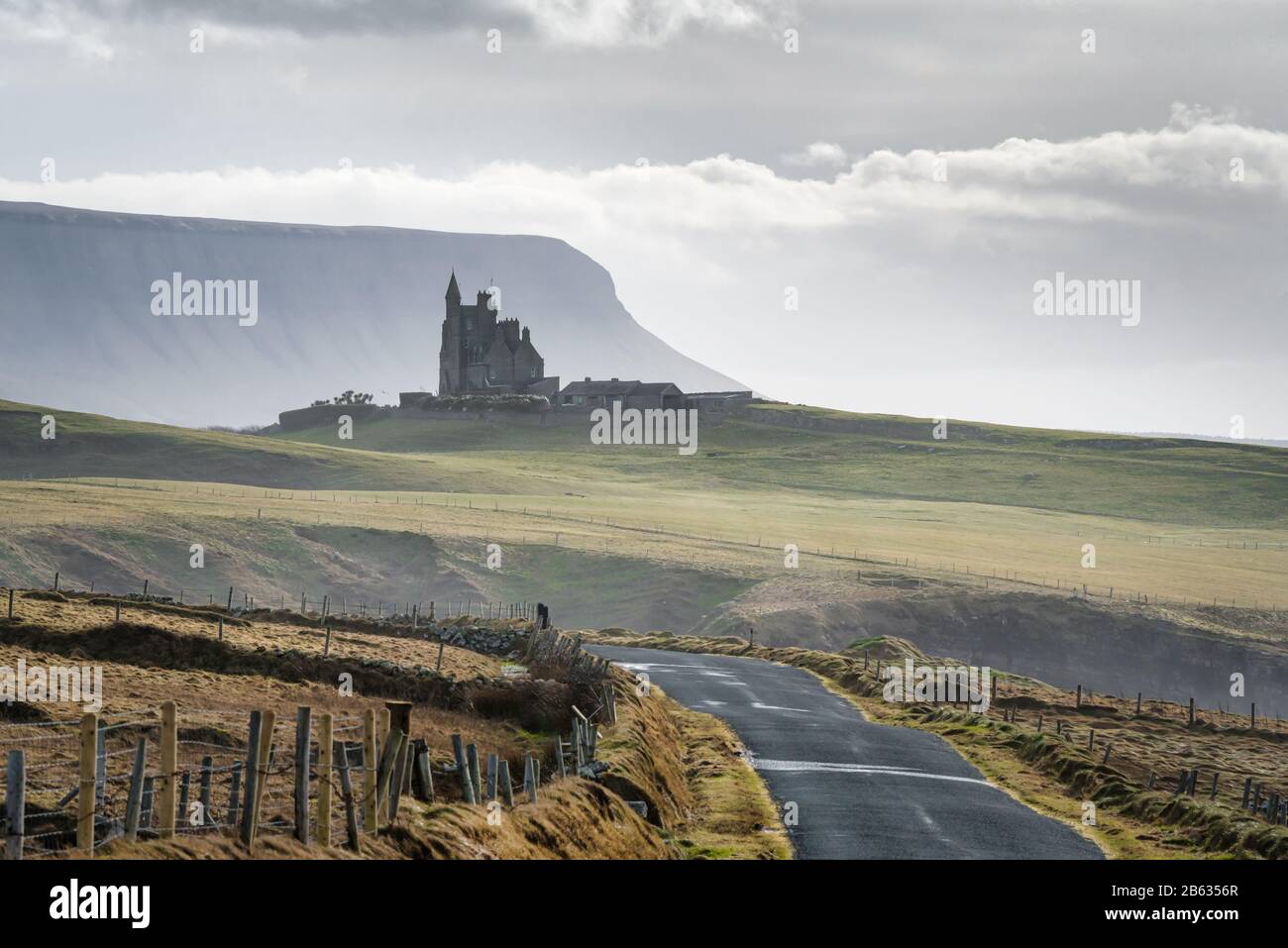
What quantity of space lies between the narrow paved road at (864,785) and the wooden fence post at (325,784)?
1118 centimetres

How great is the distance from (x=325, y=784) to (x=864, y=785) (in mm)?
20590

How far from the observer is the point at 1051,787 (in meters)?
39.1

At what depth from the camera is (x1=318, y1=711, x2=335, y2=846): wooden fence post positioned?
18.1 m

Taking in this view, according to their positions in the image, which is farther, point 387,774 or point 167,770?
point 387,774

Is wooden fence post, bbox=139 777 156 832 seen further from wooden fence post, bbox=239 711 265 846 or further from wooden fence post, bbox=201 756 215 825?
wooden fence post, bbox=239 711 265 846

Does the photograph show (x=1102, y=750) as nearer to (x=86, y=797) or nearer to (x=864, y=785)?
(x=864, y=785)

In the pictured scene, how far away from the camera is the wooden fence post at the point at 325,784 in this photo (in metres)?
18.1

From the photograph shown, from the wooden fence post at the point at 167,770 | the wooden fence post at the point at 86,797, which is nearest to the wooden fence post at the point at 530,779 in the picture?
the wooden fence post at the point at 167,770

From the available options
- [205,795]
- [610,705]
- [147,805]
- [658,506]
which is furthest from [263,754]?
[658,506]

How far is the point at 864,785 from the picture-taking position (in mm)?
36406

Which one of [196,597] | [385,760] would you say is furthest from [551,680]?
[196,597]

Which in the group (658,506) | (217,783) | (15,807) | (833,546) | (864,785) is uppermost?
(658,506)

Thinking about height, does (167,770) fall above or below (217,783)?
above

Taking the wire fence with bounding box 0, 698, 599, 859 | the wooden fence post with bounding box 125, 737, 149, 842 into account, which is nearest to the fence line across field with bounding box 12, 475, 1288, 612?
the wire fence with bounding box 0, 698, 599, 859
